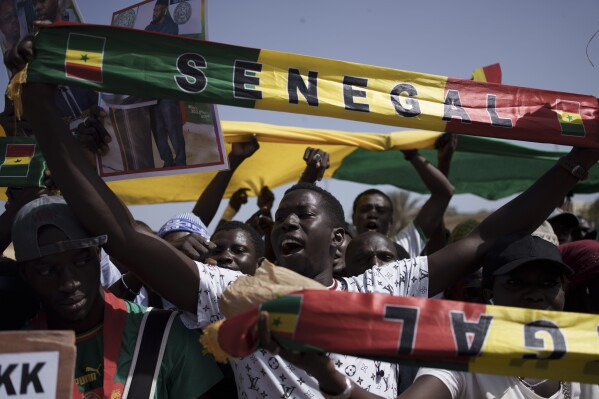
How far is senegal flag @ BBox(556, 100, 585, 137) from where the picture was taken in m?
3.37

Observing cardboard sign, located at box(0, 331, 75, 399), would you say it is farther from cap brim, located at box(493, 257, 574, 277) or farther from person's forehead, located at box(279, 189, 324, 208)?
cap brim, located at box(493, 257, 574, 277)

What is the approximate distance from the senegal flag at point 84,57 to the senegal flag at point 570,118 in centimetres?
221

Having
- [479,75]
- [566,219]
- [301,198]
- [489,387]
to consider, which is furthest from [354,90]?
[566,219]

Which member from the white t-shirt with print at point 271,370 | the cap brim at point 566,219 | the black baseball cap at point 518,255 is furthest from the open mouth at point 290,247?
the cap brim at point 566,219

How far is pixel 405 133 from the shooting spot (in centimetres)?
601

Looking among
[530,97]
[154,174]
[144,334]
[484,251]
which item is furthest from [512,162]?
[144,334]

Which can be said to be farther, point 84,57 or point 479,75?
point 479,75

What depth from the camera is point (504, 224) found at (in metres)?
3.20

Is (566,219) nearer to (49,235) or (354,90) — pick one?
(354,90)

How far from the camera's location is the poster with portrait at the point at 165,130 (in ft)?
11.1

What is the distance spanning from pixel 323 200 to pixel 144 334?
1171 millimetres

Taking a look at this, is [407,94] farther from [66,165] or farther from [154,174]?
[66,165]

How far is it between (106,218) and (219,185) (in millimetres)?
2785

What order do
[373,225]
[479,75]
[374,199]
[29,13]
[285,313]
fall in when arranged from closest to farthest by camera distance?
[285,313] → [29,13] → [479,75] → [373,225] → [374,199]
